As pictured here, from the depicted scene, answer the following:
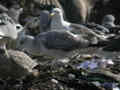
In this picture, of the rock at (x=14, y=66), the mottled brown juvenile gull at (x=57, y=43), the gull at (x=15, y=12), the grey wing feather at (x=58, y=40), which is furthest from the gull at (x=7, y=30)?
the gull at (x=15, y=12)

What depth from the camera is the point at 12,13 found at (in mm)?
10430

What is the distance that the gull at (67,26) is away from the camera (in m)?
6.47

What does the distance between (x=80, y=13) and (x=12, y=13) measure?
6.31 ft

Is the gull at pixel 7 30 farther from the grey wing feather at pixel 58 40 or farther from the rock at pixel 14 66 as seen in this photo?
the rock at pixel 14 66

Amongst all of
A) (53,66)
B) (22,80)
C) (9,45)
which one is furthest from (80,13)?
(22,80)

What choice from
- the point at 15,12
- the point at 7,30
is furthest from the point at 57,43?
the point at 15,12

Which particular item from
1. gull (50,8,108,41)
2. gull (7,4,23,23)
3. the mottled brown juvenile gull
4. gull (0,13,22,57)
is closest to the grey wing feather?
the mottled brown juvenile gull

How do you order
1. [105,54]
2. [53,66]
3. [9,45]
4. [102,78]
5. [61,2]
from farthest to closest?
1. [61,2]
2. [9,45]
3. [105,54]
4. [53,66]
5. [102,78]

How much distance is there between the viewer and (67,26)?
7062 millimetres

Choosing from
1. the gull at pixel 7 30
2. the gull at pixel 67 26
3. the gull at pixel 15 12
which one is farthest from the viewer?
the gull at pixel 15 12

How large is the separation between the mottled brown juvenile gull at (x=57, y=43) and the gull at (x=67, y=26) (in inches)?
7.2

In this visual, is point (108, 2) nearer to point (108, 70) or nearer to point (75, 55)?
point (75, 55)

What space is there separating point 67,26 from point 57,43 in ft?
2.72

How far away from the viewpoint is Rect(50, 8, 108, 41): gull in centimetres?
647
